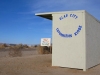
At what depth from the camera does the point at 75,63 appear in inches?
515

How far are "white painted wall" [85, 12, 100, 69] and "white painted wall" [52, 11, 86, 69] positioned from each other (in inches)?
23.7

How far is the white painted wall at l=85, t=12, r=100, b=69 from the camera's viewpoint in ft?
44.3

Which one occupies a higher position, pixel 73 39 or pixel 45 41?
pixel 73 39

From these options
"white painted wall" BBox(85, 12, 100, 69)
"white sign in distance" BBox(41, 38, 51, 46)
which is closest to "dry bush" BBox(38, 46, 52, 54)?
"white sign in distance" BBox(41, 38, 51, 46)

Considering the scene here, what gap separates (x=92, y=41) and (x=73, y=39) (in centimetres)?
223

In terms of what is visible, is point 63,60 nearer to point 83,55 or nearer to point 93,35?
point 83,55

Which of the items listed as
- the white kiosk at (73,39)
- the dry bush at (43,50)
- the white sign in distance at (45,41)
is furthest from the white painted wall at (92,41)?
the dry bush at (43,50)

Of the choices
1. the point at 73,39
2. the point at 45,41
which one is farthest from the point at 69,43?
the point at 45,41

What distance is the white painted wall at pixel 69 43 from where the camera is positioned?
12.9 metres

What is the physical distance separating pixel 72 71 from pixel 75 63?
2.40 feet

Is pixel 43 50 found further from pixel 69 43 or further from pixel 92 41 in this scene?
pixel 69 43

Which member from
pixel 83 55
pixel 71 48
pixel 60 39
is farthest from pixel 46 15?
pixel 83 55

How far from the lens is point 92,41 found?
14680 millimetres

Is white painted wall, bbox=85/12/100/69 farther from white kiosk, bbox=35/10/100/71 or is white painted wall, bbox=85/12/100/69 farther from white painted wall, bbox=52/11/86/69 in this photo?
white painted wall, bbox=52/11/86/69
